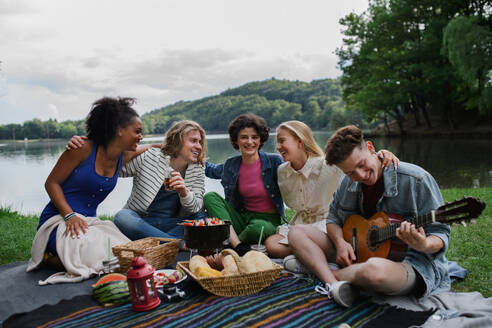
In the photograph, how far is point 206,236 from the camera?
344cm

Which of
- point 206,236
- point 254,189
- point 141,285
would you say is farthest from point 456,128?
point 141,285

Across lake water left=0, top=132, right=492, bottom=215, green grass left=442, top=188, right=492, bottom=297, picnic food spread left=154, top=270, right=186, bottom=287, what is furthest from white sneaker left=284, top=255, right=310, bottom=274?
lake water left=0, top=132, right=492, bottom=215

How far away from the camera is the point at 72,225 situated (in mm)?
3680

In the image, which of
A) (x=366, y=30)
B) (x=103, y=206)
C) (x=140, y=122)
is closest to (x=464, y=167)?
(x=103, y=206)

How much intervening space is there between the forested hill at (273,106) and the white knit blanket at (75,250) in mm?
53113

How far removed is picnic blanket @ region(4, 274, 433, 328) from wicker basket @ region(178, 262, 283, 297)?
0.05 meters

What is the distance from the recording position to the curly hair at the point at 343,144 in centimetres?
280

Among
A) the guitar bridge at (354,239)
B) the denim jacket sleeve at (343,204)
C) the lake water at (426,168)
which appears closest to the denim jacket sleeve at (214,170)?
the denim jacket sleeve at (343,204)

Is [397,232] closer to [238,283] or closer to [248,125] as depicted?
[238,283]

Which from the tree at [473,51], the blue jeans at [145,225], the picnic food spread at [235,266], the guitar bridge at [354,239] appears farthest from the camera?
the tree at [473,51]

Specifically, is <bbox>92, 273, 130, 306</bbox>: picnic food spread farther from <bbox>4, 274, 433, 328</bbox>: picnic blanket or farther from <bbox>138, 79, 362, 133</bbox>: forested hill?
<bbox>138, 79, 362, 133</bbox>: forested hill

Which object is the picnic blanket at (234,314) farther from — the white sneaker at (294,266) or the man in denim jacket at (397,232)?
the white sneaker at (294,266)

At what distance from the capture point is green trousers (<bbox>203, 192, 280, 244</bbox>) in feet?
14.4

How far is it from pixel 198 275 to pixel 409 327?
1546 mm
